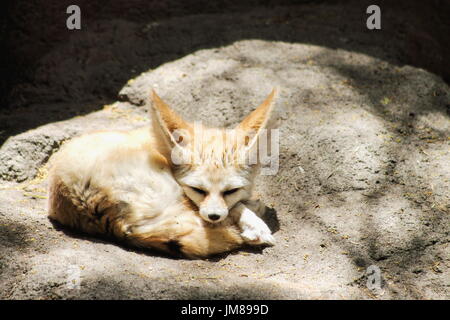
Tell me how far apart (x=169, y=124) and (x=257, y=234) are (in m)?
0.92

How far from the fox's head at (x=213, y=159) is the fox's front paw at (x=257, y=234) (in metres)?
0.19

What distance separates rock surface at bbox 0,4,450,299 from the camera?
7.92 ft

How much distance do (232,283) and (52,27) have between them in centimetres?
357

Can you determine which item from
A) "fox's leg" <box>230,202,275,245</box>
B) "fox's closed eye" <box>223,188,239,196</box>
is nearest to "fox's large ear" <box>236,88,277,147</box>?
"fox's closed eye" <box>223,188,239,196</box>

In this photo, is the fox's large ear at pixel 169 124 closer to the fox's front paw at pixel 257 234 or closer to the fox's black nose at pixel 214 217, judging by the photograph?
the fox's black nose at pixel 214 217

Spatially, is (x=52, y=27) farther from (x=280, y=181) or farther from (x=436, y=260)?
(x=436, y=260)

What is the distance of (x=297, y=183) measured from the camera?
3.55m

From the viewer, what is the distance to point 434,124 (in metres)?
3.89

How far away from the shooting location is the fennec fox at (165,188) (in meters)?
2.68

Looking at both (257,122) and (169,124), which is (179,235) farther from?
(257,122)

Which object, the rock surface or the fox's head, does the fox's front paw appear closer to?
the rock surface

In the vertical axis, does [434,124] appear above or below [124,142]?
above

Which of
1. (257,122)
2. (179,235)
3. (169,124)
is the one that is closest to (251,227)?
(179,235)
